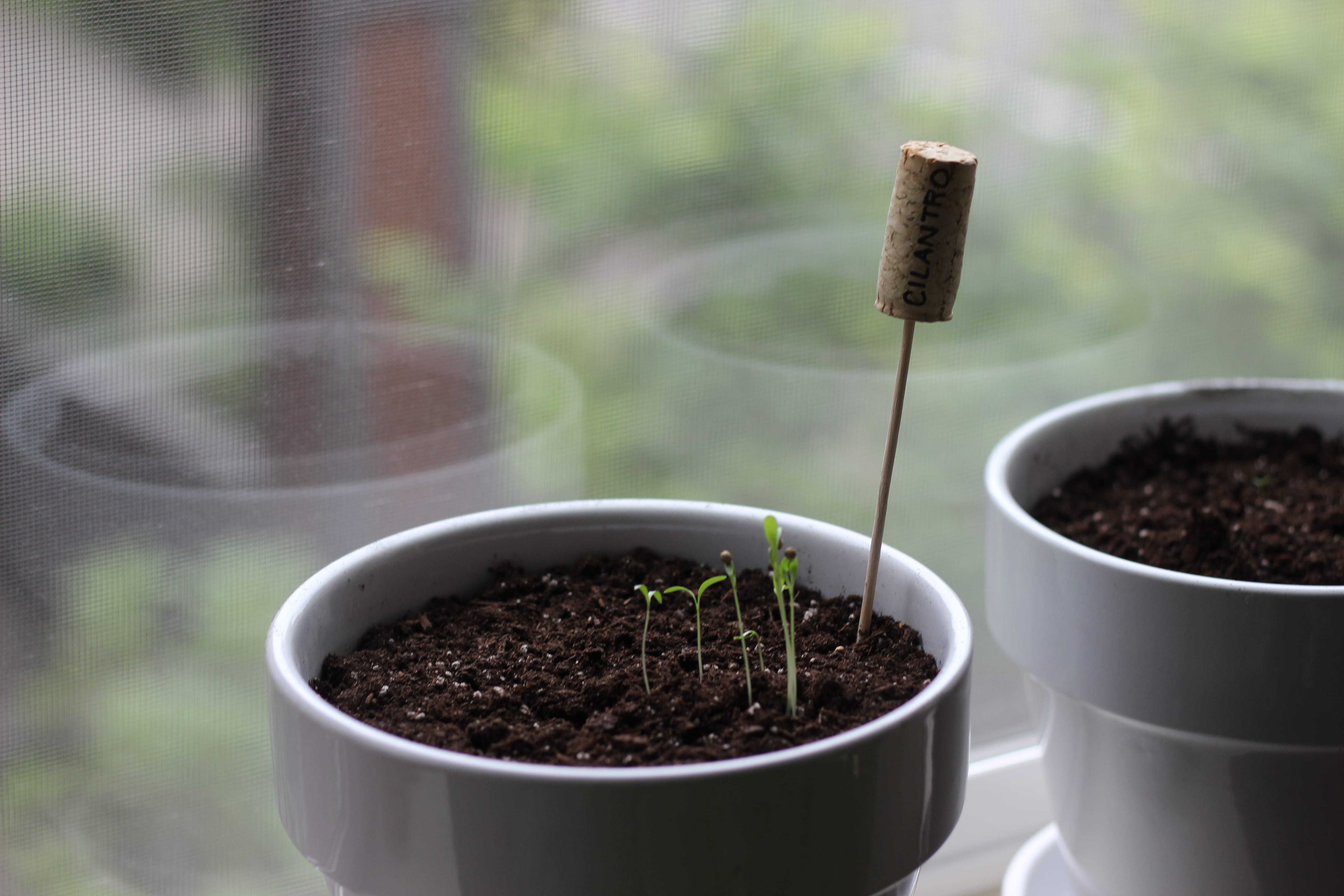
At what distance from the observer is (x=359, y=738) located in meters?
0.55

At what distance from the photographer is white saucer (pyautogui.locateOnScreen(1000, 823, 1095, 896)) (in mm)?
1041

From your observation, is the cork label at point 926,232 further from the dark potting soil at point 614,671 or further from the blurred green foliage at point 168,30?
the blurred green foliage at point 168,30

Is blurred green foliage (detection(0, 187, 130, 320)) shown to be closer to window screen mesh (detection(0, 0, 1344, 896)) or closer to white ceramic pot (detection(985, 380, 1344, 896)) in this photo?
window screen mesh (detection(0, 0, 1344, 896))

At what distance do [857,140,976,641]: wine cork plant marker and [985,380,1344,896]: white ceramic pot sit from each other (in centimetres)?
20

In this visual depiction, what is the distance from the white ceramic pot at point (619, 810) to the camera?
527 millimetres

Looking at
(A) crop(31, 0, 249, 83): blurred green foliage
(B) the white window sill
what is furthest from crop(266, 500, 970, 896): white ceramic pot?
(B) the white window sill

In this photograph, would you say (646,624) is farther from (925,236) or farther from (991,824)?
(991,824)

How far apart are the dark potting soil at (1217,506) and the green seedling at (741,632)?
0.99 feet

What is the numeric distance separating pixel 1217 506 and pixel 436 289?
0.63 m

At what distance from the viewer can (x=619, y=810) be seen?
1.72ft

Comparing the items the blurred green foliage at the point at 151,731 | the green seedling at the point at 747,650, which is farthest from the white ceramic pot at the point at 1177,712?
the blurred green foliage at the point at 151,731

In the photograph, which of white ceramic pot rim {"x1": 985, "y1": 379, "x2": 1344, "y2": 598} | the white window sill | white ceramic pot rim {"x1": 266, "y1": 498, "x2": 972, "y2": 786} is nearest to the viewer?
white ceramic pot rim {"x1": 266, "y1": 498, "x2": 972, "y2": 786}

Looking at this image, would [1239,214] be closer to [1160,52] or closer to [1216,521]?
[1160,52]

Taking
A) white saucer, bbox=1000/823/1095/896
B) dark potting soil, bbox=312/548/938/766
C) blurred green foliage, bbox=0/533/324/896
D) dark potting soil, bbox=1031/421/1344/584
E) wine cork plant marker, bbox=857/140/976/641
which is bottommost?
white saucer, bbox=1000/823/1095/896
